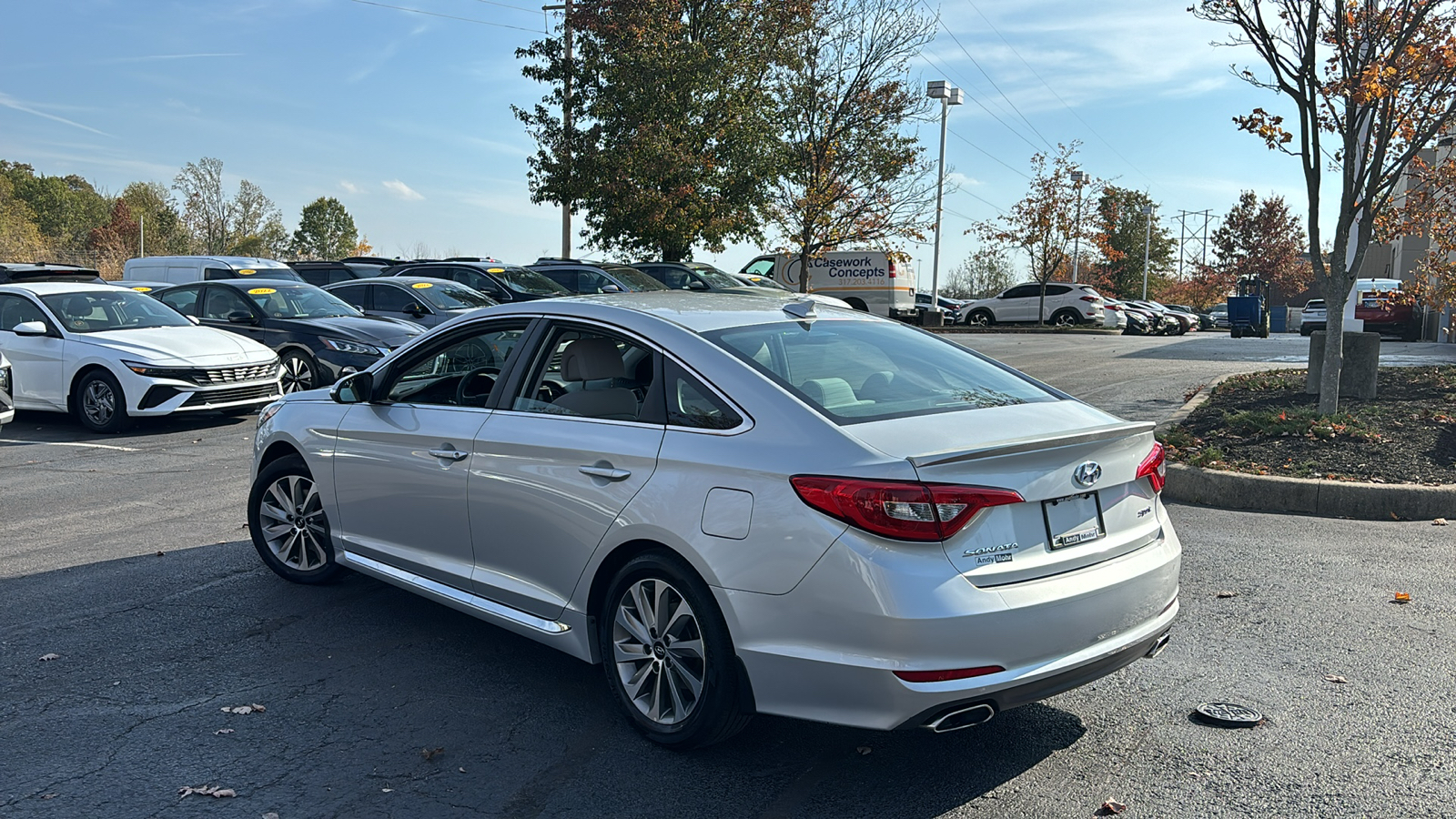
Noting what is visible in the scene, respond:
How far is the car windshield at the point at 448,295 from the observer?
1647cm

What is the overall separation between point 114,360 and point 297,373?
8.44 ft

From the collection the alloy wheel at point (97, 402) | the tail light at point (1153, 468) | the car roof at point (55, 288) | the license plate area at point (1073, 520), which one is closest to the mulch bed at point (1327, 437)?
the tail light at point (1153, 468)

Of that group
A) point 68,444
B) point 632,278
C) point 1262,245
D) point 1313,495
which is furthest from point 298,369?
point 1262,245

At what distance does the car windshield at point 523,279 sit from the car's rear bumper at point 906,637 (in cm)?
1598

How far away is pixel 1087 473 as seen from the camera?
11.8ft

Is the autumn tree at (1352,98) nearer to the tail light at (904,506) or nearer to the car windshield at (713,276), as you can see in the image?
the tail light at (904,506)

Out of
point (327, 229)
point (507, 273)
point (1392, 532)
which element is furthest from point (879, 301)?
point (327, 229)

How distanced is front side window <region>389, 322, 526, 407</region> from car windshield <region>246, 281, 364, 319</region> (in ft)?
33.0

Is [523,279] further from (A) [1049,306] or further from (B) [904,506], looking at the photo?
(A) [1049,306]

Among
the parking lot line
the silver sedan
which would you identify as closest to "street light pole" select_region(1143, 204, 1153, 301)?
the parking lot line

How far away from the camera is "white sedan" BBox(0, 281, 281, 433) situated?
Answer: 11586 millimetres

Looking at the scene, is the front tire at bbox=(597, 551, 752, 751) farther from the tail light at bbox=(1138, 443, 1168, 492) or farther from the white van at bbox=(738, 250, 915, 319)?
the white van at bbox=(738, 250, 915, 319)

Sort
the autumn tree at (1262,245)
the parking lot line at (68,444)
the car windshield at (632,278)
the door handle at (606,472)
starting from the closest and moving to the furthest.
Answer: the door handle at (606,472), the parking lot line at (68,444), the car windshield at (632,278), the autumn tree at (1262,245)

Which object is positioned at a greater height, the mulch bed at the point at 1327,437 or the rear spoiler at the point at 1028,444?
the rear spoiler at the point at 1028,444
